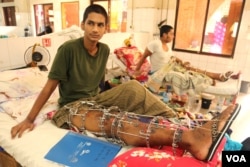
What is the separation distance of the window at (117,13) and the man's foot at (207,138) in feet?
13.0

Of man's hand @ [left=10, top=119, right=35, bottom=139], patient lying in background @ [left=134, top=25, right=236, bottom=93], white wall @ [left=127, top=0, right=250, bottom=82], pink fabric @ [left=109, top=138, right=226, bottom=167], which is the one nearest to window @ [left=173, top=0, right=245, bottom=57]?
white wall @ [left=127, top=0, right=250, bottom=82]

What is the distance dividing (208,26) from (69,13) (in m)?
3.69

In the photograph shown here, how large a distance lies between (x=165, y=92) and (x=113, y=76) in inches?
38.8

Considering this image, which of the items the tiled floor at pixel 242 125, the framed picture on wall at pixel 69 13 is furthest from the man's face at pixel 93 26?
the framed picture on wall at pixel 69 13

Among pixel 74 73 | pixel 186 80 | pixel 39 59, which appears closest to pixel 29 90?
pixel 39 59

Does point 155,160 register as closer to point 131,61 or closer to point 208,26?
point 131,61

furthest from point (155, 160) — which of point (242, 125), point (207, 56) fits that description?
point (207, 56)

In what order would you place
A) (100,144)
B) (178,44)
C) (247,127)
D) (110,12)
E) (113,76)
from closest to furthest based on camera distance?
(100,144) < (247,127) < (113,76) < (178,44) < (110,12)

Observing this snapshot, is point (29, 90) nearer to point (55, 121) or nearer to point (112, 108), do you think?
point (55, 121)

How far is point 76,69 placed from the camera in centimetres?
137

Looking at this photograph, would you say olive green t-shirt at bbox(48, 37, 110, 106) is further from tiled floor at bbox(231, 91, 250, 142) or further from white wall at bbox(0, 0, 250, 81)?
white wall at bbox(0, 0, 250, 81)

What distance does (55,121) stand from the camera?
140cm

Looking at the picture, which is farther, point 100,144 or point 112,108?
point 112,108

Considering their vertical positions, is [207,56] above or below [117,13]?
below
